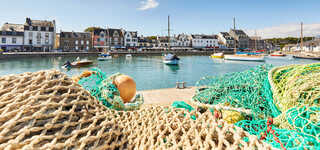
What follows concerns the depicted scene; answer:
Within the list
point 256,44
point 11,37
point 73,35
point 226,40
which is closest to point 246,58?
point 226,40

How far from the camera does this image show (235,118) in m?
3.05

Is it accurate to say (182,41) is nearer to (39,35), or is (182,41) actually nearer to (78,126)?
(39,35)

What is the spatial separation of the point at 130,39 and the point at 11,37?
3774 centimetres

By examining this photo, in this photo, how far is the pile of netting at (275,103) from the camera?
1648mm

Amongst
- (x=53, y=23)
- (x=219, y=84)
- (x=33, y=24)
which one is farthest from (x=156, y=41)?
(x=219, y=84)

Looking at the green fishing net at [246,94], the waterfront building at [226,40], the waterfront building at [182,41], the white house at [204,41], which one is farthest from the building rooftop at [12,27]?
the waterfront building at [226,40]

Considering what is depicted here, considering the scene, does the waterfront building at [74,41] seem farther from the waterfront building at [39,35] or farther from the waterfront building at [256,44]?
the waterfront building at [256,44]

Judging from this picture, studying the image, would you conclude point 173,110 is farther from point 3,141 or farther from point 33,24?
point 33,24

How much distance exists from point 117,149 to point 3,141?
25.6 inches

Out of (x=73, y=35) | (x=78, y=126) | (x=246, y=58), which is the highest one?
(x=73, y=35)

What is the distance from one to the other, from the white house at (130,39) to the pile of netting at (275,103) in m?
69.6

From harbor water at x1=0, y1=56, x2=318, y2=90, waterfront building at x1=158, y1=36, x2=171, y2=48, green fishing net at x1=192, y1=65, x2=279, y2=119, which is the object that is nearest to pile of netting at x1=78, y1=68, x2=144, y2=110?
green fishing net at x1=192, y1=65, x2=279, y2=119

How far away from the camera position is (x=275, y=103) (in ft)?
8.80

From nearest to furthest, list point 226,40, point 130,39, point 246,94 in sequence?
point 246,94 < point 130,39 < point 226,40
